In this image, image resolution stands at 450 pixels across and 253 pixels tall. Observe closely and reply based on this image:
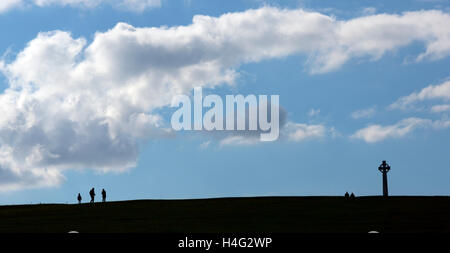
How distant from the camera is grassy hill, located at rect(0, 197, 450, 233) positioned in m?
36.6

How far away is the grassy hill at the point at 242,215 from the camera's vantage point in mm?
36625

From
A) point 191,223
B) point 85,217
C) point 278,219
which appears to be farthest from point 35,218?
point 278,219

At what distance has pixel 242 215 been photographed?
4306 cm
